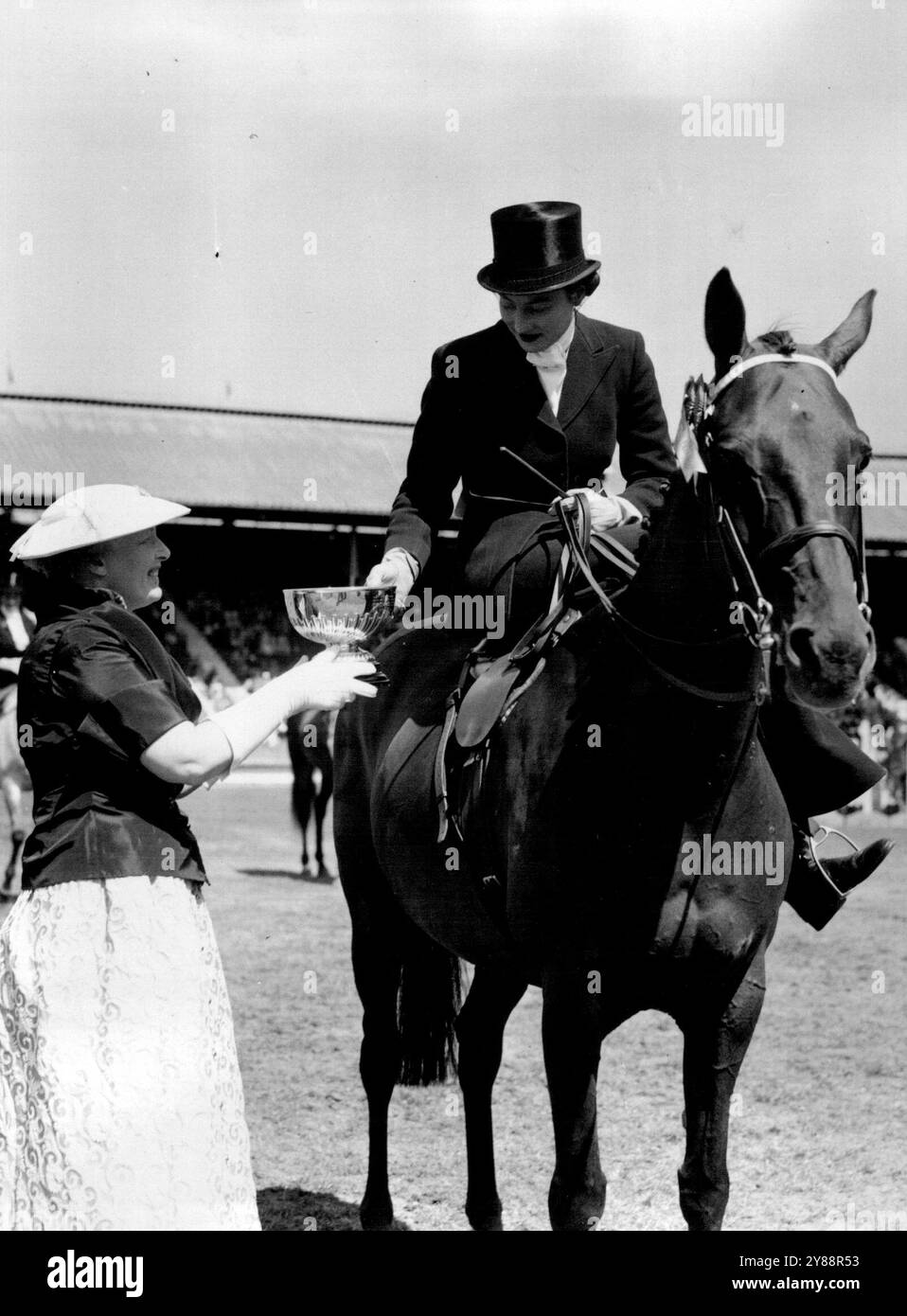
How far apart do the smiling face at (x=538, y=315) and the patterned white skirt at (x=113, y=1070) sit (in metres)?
2.03

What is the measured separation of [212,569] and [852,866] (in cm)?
3106

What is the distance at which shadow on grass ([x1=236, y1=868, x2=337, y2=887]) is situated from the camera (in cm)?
1421

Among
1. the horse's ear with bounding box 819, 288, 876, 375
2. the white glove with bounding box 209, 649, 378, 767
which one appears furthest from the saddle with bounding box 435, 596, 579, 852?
the horse's ear with bounding box 819, 288, 876, 375

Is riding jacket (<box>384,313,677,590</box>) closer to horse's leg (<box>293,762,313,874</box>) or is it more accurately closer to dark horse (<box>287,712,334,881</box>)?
dark horse (<box>287,712,334,881</box>)

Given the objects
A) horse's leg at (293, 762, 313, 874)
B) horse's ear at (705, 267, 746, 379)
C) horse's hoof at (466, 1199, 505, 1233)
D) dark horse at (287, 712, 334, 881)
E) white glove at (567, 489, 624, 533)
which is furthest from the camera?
horse's leg at (293, 762, 313, 874)

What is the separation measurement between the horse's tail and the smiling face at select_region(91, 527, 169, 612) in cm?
246

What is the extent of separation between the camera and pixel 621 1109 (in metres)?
6.62

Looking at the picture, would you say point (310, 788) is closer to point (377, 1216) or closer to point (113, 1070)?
point (377, 1216)

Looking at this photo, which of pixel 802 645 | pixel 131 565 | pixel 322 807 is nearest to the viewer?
pixel 802 645

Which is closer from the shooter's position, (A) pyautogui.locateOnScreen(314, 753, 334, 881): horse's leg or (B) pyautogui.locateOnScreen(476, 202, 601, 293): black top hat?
(B) pyautogui.locateOnScreen(476, 202, 601, 293): black top hat

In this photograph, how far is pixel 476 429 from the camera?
459cm

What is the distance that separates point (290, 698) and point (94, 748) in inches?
16.8

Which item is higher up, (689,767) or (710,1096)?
(689,767)

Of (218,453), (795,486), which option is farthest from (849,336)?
(218,453)
